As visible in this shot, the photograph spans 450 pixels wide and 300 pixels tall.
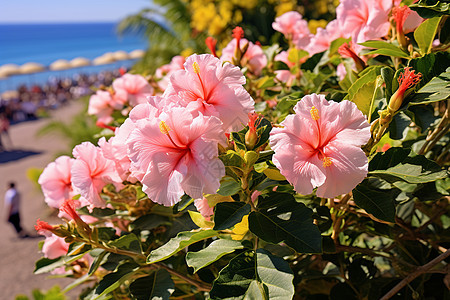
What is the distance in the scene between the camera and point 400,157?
721 millimetres

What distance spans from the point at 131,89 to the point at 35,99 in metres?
18.3

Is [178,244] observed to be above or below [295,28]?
below

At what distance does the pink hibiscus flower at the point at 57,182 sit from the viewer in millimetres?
1021

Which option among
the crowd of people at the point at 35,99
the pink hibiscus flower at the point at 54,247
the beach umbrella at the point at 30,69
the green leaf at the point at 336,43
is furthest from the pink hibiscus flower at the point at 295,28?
the beach umbrella at the point at 30,69

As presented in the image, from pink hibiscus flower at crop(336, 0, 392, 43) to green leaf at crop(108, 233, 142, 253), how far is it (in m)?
0.72

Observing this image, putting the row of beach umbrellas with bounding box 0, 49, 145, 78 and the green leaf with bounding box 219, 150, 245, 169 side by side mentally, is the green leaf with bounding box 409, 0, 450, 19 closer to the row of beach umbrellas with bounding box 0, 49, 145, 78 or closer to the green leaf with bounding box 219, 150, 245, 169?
the green leaf with bounding box 219, 150, 245, 169

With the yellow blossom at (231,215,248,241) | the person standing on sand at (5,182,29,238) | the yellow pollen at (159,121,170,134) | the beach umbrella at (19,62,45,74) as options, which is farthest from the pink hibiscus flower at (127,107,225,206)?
the beach umbrella at (19,62,45,74)

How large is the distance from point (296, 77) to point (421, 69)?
59 cm

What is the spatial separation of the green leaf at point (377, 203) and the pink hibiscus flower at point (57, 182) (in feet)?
2.32

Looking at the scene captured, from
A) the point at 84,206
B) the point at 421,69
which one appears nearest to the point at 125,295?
the point at 84,206

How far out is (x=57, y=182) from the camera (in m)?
1.04

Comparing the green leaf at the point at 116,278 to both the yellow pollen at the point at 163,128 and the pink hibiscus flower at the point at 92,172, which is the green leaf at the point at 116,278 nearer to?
the pink hibiscus flower at the point at 92,172

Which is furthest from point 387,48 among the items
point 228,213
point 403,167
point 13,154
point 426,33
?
Result: point 13,154

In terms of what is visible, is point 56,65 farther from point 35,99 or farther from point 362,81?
point 362,81
